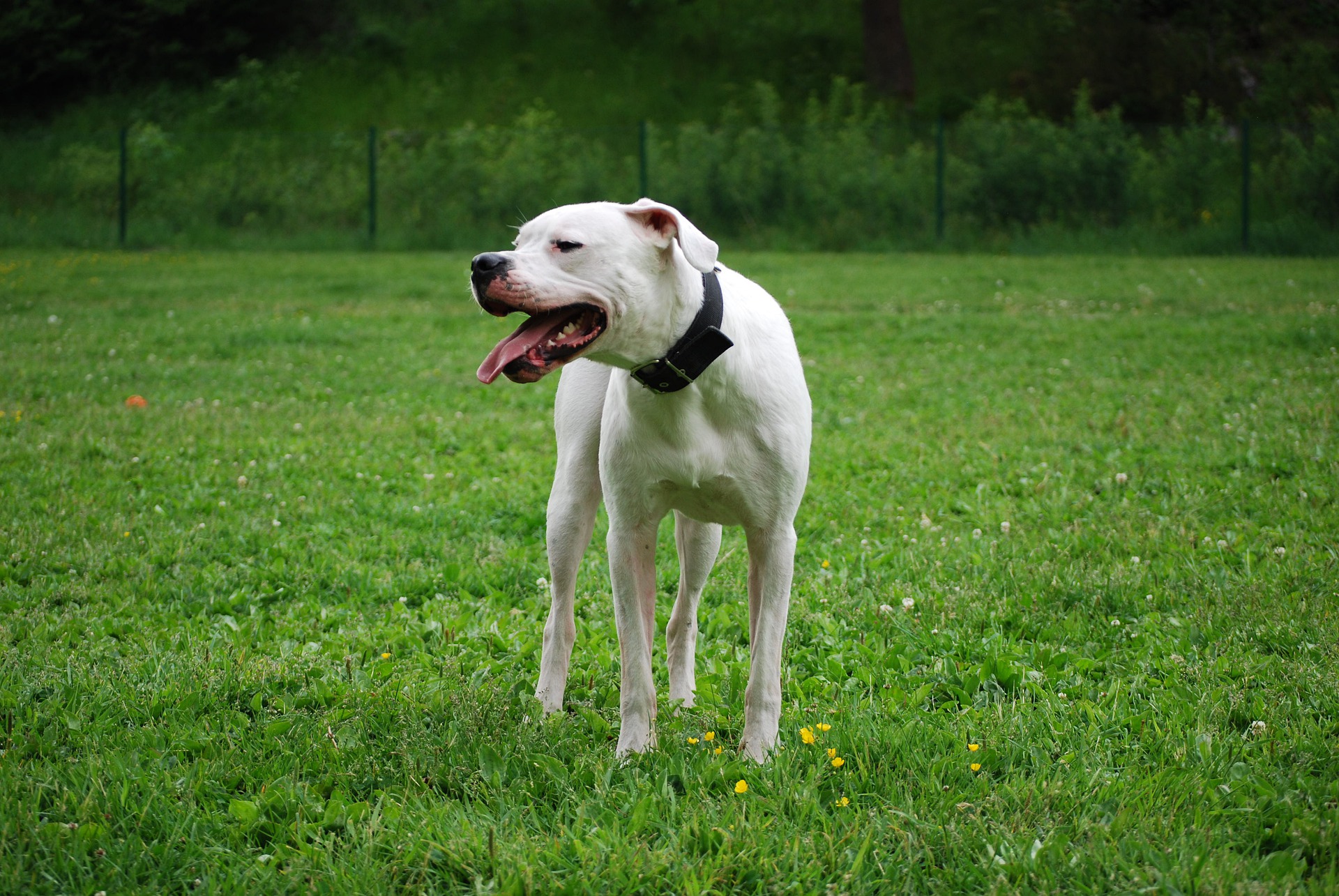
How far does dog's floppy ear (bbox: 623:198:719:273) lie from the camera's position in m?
2.85

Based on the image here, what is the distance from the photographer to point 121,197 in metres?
21.1

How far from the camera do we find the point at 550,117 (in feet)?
83.5

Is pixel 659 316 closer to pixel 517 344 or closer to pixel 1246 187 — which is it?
pixel 517 344

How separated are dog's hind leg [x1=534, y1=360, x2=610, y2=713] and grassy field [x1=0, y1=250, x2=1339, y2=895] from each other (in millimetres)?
131

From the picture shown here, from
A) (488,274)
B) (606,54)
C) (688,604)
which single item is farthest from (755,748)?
(606,54)

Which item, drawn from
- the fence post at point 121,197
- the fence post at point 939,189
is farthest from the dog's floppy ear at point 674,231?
the fence post at point 121,197

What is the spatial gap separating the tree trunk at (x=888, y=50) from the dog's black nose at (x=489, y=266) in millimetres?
25958

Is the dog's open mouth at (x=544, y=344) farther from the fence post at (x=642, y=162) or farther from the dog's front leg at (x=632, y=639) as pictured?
the fence post at (x=642, y=162)

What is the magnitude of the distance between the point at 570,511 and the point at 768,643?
2.71 ft

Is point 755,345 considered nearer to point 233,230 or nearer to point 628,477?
point 628,477

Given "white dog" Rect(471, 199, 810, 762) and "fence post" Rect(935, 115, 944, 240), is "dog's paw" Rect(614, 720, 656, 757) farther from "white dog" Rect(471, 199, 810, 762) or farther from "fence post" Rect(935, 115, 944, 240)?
"fence post" Rect(935, 115, 944, 240)

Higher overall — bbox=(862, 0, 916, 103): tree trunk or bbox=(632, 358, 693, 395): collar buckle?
bbox=(862, 0, 916, 103): tree trunk

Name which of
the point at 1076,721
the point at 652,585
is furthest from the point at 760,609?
the point at 1076,721

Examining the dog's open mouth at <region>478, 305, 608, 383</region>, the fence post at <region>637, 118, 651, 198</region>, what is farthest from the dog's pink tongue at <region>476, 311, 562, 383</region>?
the fence post at <region>637, 118, 651, 198</region>
